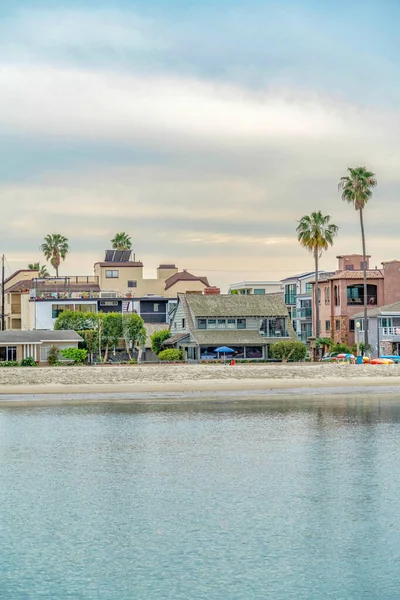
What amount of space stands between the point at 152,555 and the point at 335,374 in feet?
179

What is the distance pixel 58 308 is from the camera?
11162cm

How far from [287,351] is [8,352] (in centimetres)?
2686

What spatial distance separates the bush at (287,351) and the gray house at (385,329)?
10.4 meters

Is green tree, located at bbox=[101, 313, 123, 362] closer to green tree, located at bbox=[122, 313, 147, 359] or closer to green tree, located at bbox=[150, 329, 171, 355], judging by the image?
green tree, located at bbox=[122, 313, 147, 359]

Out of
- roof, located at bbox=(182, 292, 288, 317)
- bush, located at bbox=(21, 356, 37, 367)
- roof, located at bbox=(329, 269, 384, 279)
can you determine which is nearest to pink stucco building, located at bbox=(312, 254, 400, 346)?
roof, located at bbox=(329, 269, 384, 279)

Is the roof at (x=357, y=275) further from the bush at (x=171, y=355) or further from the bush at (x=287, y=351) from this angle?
the bush at (x=171, y=355)

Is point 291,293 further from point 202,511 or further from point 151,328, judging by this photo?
point 202,511

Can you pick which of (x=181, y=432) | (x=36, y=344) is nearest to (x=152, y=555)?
(x=181, y=432)

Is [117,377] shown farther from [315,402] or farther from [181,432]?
[181,432]

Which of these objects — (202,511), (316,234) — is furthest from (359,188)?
(202,511)

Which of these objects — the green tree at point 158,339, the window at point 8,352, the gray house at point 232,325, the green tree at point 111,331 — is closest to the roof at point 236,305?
the gray house at point 232,325

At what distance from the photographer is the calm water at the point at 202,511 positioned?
25.9 m

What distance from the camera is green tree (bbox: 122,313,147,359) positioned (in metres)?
97.4

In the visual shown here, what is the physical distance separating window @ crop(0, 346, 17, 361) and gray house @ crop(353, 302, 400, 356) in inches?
1448
